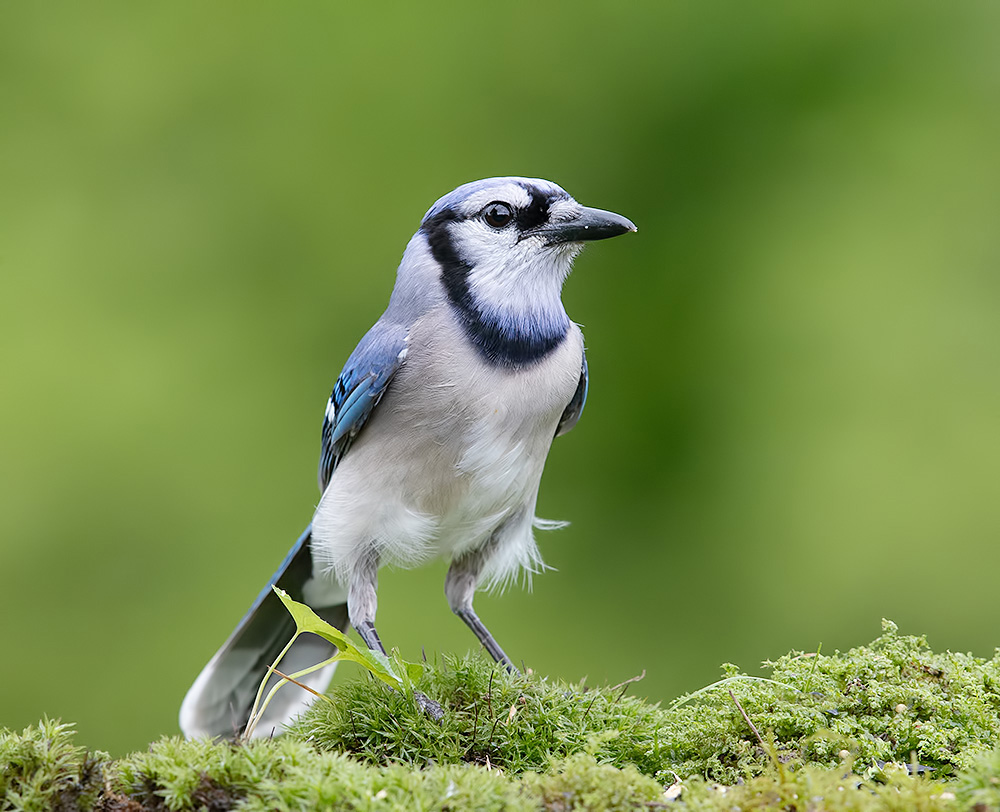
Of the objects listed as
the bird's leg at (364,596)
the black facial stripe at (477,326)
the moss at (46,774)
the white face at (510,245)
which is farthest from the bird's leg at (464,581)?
the moss at (46,774)

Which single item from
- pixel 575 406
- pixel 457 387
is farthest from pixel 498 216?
pixel 575 406

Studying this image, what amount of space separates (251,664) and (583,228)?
1.58 meters

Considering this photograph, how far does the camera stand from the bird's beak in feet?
8.97

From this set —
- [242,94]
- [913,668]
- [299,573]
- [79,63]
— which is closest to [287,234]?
[242,94]

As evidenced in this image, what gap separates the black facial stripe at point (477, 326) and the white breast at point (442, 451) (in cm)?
3

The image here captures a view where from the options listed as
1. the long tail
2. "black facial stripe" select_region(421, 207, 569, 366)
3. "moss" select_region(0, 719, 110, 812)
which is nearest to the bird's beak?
"black facial stripe" select_region(421, 207, 569, 366)

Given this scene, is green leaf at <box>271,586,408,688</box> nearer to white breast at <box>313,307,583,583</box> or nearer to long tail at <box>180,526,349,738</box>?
white breast at <box>313,307,583,583</box>

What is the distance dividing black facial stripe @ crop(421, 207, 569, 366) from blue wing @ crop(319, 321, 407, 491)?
18 centimetres

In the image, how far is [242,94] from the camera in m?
4.86

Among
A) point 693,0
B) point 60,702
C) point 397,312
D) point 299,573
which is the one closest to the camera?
point 397,312

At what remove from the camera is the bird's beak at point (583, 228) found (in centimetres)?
273

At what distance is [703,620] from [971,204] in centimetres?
212

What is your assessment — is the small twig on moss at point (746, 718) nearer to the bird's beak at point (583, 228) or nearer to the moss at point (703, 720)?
the moss at point (703, 720)

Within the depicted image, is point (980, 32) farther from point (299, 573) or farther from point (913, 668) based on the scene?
point (299, 573)
